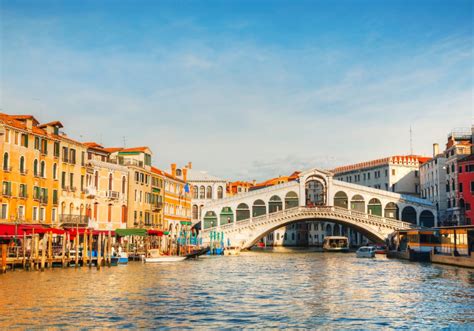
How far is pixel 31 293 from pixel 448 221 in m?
52.9

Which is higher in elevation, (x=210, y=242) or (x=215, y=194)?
(x=215, y=194)

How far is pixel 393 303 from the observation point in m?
22.5

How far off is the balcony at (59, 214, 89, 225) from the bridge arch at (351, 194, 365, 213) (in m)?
33.0

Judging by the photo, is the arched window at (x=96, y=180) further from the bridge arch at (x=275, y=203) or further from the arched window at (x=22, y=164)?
the bridge arch at (x=275, y=203)

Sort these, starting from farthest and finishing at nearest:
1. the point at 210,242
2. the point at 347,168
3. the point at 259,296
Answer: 1. the point at 347,168
2. the point at 210,242
3. the point at 259,296

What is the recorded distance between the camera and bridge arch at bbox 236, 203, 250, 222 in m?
69.0

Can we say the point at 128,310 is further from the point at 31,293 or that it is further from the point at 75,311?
the point at 31,293

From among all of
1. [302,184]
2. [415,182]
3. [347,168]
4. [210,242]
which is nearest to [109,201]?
[210,242]

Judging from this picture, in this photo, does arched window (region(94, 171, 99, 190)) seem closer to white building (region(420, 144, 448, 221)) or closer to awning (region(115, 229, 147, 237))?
awning (region(115, 229, 147, 237))

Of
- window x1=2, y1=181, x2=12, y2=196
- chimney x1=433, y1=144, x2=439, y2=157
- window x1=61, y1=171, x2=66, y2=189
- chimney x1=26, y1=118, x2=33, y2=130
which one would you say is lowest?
window x1=2, y1=181, x2=12, y2=196

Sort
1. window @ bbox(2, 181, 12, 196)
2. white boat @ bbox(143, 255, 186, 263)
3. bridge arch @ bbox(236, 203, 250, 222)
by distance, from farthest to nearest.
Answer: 1. bridge arch @ bbox(236, 203, 250, 222)
2. white boat @ bbox(143, 255, 186, 263)
3. window @ bbox(2, 181, 12, 196)

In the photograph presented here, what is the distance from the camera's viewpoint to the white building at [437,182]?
6950 cm

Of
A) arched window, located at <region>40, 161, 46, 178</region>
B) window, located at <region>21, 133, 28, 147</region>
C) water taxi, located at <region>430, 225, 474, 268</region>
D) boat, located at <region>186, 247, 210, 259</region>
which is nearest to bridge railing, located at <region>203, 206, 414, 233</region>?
boat, located at <region>186, 247, 210, 259</region>

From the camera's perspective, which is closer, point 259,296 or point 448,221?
point 259,296
